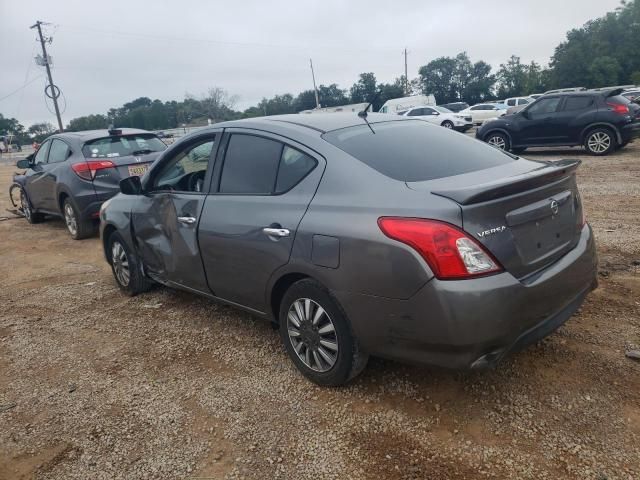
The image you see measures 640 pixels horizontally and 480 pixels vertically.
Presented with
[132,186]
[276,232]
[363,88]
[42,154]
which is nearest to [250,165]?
[276,232]

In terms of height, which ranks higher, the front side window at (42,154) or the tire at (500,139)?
the front side window at (42,154)

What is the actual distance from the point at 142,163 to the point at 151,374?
15.8 feet

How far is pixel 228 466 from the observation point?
251cm

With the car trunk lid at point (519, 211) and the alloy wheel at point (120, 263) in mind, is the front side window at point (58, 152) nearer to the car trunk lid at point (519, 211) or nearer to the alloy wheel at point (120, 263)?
the alloy wheel at point (120, 263)

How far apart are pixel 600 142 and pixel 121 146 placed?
10614 millimetres

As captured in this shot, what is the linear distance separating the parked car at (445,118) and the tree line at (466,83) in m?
17.9

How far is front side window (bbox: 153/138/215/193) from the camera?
3.92 metres

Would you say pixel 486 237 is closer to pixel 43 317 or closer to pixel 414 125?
pixel 414 125

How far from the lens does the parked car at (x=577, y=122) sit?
37.7 feet

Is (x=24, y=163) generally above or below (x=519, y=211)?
above

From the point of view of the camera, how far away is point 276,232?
300 centimetres

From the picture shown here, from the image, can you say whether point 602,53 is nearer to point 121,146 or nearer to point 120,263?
point 121,146

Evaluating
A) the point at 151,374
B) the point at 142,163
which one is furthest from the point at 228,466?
the point at 142,163

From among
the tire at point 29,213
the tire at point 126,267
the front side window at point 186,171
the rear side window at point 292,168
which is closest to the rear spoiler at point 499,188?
the rear side window at point 292,168
